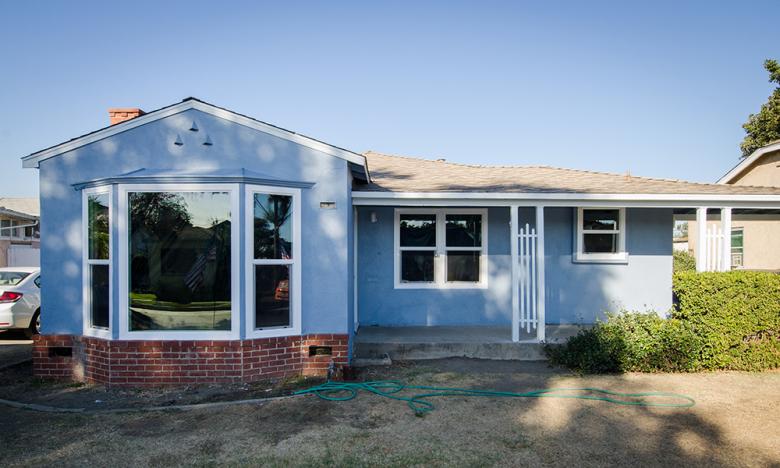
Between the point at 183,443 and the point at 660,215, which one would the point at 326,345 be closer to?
the point at 183,443

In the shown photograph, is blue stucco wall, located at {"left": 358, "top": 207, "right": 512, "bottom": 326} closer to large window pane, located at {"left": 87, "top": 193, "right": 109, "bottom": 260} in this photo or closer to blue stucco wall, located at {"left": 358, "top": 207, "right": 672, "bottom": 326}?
blue stucco wall, located at {"left": 358, "top": 207, "right": 672, "bottom": 326}

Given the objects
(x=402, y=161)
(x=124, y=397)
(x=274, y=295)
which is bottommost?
(x=124, y=397)

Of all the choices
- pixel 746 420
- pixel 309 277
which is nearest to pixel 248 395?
→ pixel 309 277

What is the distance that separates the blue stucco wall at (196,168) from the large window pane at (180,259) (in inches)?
22.6

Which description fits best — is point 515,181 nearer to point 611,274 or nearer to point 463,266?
point 463,266

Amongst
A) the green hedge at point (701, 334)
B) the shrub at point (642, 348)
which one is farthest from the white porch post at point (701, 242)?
the shrub at point (642, 348)

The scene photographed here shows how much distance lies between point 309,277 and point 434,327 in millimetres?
3284

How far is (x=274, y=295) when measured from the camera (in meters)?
6.86

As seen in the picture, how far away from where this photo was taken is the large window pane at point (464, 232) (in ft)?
31.7

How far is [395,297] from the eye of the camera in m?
9.52

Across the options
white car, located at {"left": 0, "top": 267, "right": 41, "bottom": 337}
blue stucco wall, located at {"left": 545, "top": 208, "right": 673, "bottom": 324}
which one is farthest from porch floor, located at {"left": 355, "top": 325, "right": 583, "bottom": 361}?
white car, located at {"left": 0, "top": 267, "right": 41, "bottom": 337}

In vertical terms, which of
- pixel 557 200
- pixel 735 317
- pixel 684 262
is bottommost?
pixel 684 262

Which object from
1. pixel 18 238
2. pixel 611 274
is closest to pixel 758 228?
pixel 611 274

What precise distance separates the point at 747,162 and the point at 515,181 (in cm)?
1345
